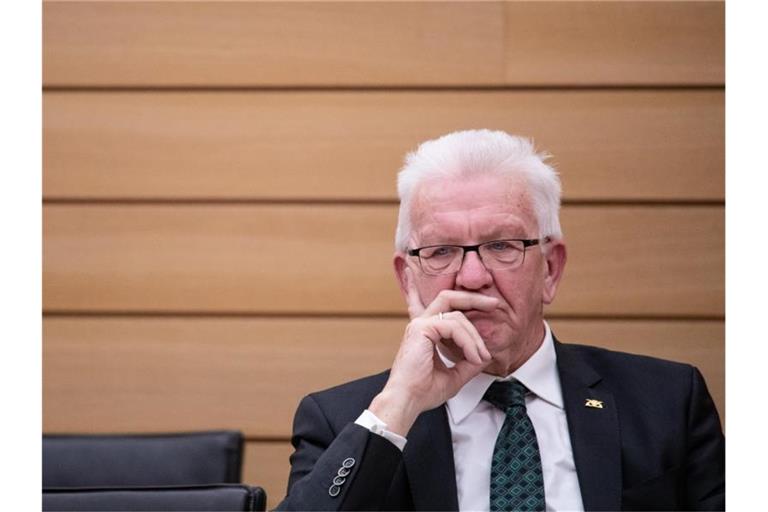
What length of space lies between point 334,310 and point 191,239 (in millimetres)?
507

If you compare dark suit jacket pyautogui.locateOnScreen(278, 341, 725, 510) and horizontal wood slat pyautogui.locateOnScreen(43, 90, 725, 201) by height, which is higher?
horizontal wood slat pyautogui.locateOnScreen(43, 90, 725, 201)

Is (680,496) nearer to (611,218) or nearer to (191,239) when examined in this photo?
(611,218)

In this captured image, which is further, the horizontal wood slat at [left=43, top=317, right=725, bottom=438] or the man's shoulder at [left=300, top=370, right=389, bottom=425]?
Answer: the horizontal wood slat at [left=43, top=317, right=725, bottom=438]

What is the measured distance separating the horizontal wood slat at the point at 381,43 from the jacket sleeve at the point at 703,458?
1333 mm

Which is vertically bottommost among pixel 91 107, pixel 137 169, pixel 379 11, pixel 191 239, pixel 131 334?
pixel 131 334

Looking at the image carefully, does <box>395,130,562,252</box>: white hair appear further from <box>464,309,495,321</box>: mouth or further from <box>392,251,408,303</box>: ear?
<box>464,309,495,321</box>: mouth

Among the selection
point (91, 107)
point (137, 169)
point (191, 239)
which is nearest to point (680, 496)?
point (191, 239)

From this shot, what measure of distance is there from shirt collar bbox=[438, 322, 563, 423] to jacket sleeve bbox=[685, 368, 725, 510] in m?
0.28

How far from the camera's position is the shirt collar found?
217 centimetres

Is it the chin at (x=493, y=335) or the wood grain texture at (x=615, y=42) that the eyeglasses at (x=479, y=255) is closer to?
the chin at (x=493, y=335)

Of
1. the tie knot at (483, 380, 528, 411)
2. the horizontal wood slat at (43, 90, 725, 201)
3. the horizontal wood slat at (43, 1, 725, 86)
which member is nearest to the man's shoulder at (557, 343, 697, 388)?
the tie knot at (483, 380, 528, 411)

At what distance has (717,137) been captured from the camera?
3.14 metres

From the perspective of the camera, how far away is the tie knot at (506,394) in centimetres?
214

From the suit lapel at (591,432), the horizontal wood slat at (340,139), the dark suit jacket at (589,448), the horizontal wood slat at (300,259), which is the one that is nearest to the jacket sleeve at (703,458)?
the dark suit jacket at (589,448)
